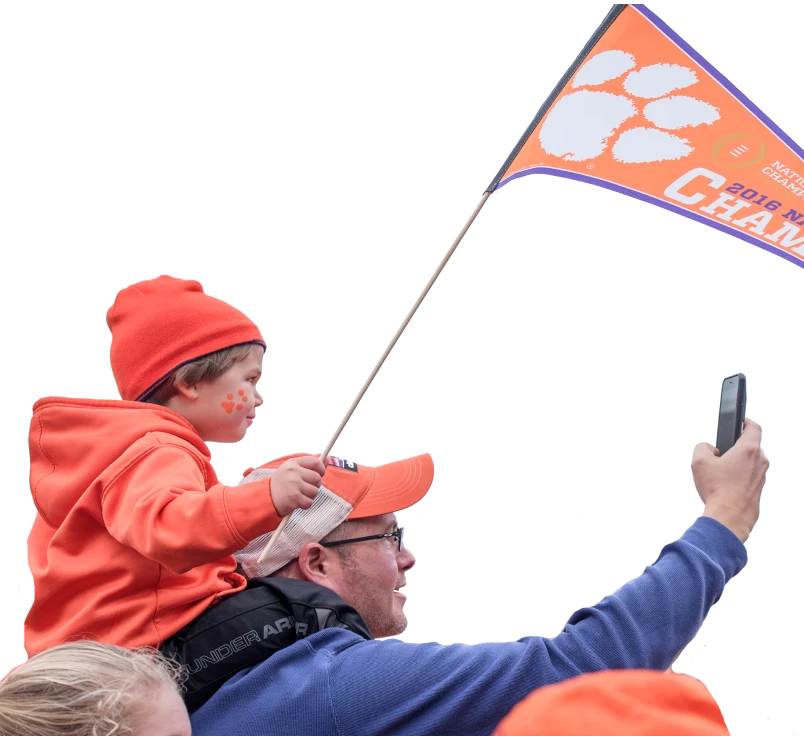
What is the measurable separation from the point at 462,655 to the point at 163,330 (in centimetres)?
96

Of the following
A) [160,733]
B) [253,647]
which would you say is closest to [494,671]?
[253,647]

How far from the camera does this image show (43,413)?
2.27 meters

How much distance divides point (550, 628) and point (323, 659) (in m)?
0.86

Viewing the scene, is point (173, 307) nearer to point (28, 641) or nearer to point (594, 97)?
point (28, 641)

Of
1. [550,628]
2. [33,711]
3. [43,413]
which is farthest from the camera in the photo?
[550,628]

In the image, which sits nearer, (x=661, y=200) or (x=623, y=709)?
(x=623, y=709)

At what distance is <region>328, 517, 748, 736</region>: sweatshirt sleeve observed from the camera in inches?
75.8

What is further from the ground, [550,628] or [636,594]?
[636,594]

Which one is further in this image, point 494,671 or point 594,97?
point 594,97

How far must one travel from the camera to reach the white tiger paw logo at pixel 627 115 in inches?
91.8

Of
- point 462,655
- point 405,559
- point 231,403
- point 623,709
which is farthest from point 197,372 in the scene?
point 623,709

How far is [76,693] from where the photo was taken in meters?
1.56

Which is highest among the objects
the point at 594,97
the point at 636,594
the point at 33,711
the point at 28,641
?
the point at 594,97

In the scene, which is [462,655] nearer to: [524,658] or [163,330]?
[524,658]
